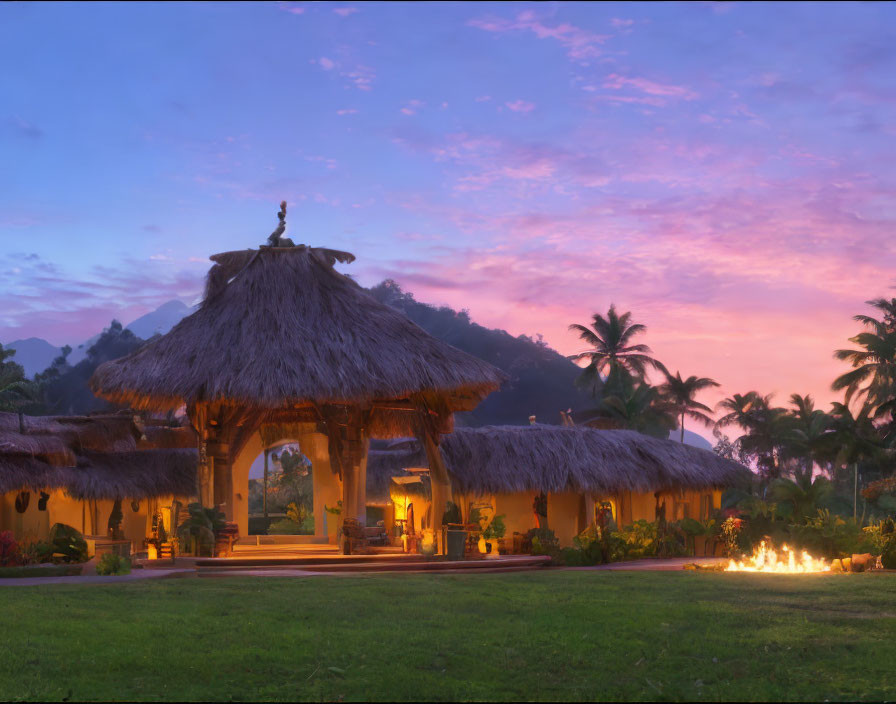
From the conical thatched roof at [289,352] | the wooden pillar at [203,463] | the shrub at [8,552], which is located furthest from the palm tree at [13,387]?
the wooden pillar at [203,463]

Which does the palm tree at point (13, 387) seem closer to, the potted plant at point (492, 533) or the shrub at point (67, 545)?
the shrub at point (67, 545)

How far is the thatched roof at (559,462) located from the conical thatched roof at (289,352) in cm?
324

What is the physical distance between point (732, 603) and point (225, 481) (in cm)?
998

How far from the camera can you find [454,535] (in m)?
17.0

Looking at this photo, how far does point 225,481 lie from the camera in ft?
57.5

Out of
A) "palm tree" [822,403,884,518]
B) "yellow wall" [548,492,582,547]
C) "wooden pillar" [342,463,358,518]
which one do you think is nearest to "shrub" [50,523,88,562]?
"wooden pillar" [342,463,358,518]

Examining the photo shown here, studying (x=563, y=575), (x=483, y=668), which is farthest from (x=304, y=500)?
(x=483, y=668)

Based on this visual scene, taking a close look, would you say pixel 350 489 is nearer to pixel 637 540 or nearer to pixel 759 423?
pixel 637 540

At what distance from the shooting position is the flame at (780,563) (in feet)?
49.9

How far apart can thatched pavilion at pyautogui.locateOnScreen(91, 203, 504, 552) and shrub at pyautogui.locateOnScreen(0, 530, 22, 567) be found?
9.07ft

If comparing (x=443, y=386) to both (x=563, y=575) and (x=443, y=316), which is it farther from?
(x=443, y=316)

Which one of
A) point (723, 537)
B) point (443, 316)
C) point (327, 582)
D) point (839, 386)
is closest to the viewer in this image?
point (327, 582)

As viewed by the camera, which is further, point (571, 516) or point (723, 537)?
point (571, 516)

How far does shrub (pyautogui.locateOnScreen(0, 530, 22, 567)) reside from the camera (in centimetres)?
1622
